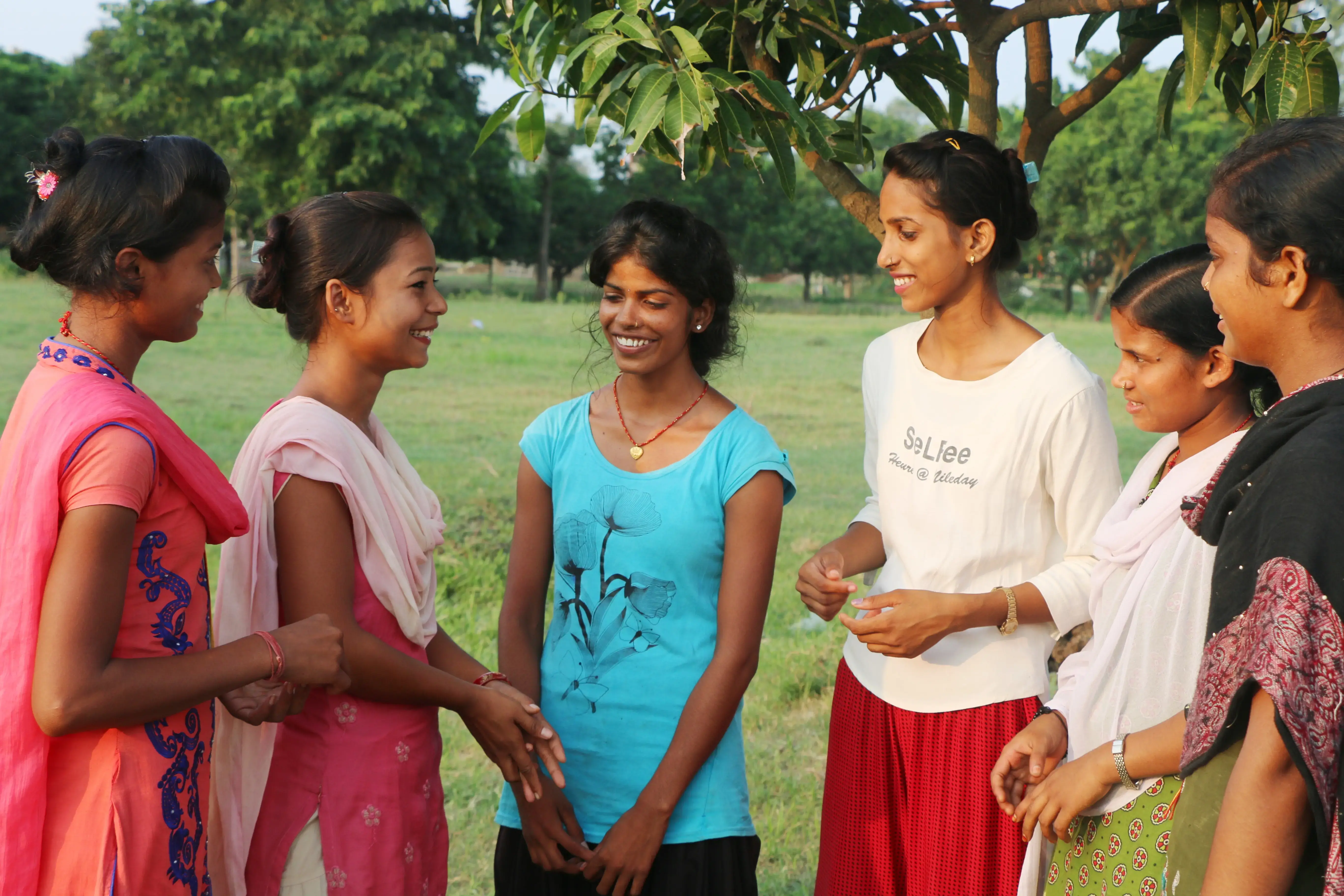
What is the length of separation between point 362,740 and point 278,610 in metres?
0.27

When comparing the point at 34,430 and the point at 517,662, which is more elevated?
the point at 34,430

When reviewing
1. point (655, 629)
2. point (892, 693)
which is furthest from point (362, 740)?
point (892, 693)

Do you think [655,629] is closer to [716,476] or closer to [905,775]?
[716,476]

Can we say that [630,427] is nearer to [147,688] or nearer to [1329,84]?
[147,688]

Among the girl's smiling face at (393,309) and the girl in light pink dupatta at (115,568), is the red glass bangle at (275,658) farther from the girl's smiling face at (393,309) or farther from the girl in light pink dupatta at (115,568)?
the girl's smiling face at (393,309)

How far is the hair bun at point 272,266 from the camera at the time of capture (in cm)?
204

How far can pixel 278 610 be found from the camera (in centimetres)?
194

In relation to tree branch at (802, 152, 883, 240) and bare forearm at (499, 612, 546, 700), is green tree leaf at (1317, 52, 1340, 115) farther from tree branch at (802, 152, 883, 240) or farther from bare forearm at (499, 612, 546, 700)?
bare forearm at (499, 612, 546, 700)

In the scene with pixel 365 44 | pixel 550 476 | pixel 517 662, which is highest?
pixel 365 44

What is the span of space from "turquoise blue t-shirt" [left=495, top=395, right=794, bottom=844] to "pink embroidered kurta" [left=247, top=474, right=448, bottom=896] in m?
0.27

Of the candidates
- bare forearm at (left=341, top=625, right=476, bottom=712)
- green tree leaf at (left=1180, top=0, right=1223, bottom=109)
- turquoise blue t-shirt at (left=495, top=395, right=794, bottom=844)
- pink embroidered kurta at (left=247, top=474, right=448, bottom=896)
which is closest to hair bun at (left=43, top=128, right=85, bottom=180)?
pink embroidered kurta at (left=247, top=474, right=448, bottom=896)

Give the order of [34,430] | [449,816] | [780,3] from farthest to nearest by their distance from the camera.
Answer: [449,816] < [780,3] < [34,430]

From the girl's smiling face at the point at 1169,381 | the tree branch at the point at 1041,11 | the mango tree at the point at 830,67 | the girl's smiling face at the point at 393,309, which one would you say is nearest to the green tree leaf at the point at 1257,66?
the mango tree at the point at 830,67

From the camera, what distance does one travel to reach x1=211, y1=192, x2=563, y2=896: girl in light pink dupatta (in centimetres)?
189
